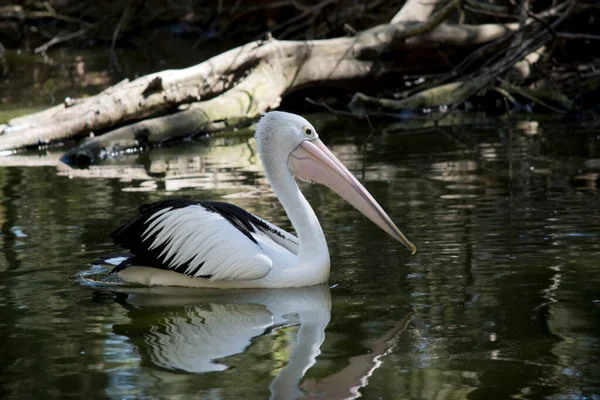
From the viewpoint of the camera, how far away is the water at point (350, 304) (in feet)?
10.6

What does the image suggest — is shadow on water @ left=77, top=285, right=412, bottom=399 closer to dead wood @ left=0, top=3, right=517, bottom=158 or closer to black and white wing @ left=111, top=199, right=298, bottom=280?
black and white wing @ left=111, top=199, right=298, bottom=280

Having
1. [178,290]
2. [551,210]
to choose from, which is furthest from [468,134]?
[178,290]

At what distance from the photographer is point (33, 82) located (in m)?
14.6

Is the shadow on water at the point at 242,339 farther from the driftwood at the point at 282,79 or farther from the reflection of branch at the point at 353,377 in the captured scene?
the driftwood at the point at 282,79

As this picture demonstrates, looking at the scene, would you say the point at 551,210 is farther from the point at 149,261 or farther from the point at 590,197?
the point at 149,261

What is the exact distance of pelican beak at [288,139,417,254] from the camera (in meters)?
4.63

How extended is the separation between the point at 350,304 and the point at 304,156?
32.9 inches

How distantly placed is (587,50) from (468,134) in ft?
10.7

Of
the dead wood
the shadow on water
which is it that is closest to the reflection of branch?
the shadow on water

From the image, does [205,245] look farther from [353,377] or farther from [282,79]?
[282,79]

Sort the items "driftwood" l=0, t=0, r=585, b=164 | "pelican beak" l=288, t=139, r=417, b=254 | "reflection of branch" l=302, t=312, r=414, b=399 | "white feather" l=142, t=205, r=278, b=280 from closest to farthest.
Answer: "reflection of branch" l=302, t=312, r=414, b=399
"white feather" l=142, t=205, r=278, b=280
"pelican beak" l=288, t=139, r=417, b=254
"driftwood" l=0, t=0, r=585, b=164

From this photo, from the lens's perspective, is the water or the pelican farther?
the pelican

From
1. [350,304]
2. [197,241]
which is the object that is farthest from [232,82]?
[350,304]

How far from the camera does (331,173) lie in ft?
15.3
